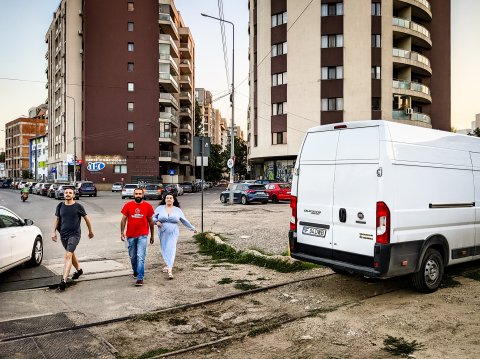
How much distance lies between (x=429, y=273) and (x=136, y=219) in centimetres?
466

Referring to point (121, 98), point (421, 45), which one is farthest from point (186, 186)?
point (421, 45)

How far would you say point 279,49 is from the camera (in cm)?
4428

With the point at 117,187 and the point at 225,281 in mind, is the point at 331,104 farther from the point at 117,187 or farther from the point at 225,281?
the point at 225,281

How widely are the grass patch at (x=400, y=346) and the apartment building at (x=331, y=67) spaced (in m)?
38.0

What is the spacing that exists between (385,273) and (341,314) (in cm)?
79

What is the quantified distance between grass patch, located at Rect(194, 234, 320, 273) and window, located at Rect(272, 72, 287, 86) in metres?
34.1

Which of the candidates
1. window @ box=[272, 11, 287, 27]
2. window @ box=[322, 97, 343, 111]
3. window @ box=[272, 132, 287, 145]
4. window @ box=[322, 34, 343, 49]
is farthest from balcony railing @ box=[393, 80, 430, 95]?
window @ box=[272, 11, 287, 27]

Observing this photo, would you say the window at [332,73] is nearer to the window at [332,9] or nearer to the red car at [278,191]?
the window at [332,9]

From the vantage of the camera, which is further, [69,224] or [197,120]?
[197,120]

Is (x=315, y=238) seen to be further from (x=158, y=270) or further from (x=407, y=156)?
(x=158, y=270)

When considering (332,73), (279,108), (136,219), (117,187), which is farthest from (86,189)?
(136,219)

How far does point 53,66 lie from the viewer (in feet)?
248

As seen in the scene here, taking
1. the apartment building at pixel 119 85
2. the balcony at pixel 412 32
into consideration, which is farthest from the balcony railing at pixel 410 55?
the apartment building at pixel 119 85

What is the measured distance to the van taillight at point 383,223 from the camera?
5758 mm
